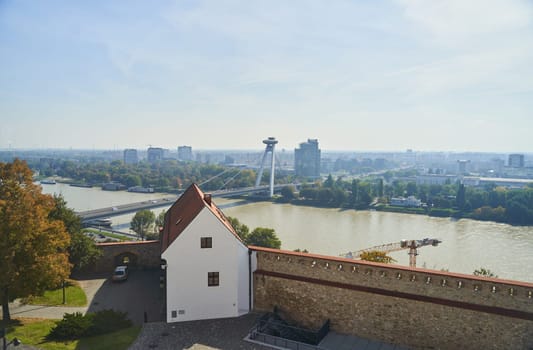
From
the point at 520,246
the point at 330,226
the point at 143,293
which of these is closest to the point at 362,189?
the point at 330,226

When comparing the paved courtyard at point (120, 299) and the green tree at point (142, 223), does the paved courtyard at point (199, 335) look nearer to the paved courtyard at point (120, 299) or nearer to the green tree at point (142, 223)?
the paved courtyard at point (120, 299)

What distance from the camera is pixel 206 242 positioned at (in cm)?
873

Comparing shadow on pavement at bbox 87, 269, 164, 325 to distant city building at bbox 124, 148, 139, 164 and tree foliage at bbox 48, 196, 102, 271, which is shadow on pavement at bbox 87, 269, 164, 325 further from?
distant city building at bbox 124, 148, 139, 164

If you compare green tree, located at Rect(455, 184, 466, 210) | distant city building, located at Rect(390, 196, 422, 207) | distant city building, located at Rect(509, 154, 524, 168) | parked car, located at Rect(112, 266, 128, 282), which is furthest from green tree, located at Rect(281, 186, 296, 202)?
distant city building, located at Rect(509, 154, 524, 168)

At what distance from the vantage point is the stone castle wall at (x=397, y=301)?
269 inches

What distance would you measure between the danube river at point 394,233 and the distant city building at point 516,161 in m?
92.8

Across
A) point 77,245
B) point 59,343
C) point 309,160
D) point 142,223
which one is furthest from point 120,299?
point 309,160

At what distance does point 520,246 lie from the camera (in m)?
26.1

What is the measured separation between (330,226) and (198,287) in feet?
78.5

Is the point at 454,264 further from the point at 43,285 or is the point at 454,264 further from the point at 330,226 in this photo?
the point at 43,285

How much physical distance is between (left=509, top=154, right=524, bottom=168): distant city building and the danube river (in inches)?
3654

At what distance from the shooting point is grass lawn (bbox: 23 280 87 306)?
9375 millimetres

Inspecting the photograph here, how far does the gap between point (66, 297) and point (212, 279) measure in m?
3.68

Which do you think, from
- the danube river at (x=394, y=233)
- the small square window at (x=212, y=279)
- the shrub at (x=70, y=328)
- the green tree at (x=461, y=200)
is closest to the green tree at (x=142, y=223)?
the danube river at (x=394, y=233)
